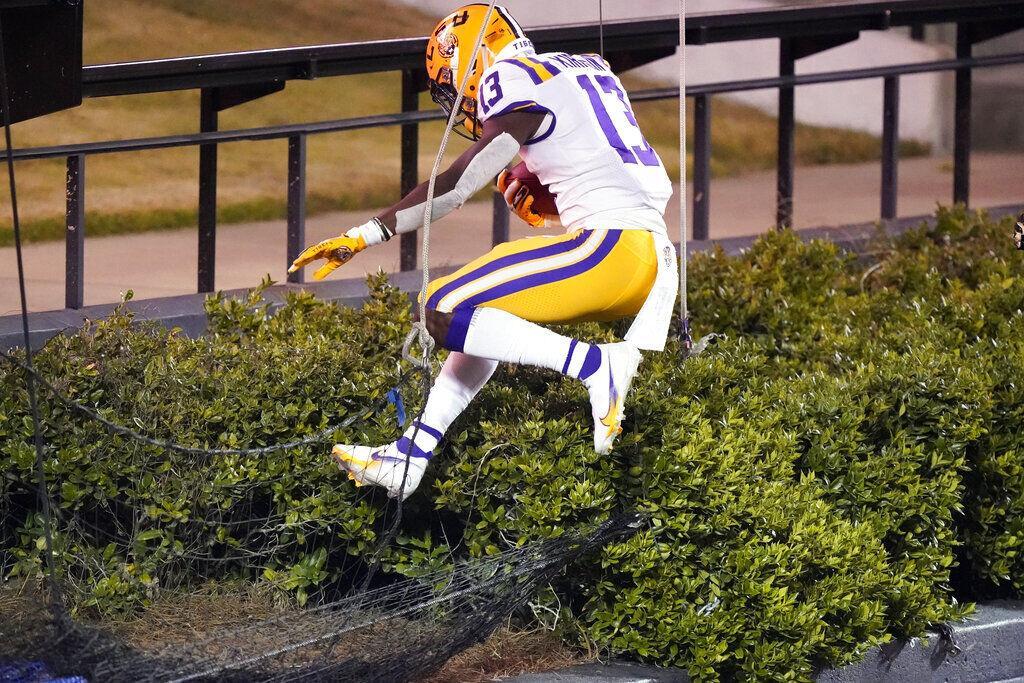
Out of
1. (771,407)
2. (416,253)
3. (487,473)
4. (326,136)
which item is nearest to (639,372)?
(771,407)

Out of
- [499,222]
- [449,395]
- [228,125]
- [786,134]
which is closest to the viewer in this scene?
[449,395]

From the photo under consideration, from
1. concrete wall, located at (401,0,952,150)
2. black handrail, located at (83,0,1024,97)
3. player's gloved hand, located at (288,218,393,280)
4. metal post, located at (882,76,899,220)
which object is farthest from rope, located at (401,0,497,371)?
concrete wall, located at (401,0,952,150)

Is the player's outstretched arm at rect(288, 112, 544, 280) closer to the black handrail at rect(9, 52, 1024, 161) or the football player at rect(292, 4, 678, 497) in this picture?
the football player at rect(292, 4, 678, 497)

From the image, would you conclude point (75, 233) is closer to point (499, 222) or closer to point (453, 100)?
point (499, 222)

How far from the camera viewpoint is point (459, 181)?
4367 millimetres

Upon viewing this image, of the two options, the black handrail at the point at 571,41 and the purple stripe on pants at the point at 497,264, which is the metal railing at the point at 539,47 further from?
the purple stripe on pants at the point at 497,264

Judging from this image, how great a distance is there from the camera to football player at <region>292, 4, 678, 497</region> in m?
4.37

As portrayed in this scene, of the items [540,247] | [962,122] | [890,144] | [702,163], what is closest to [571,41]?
[702,163]

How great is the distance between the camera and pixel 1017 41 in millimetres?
16688

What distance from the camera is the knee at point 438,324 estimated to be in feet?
14.3

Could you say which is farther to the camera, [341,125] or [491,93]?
[341,125]

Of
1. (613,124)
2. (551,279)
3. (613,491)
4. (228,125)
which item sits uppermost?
(228,125)

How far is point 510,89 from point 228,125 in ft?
33.7

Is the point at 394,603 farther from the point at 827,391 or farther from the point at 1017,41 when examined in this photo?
Result: the point at 1017,41
